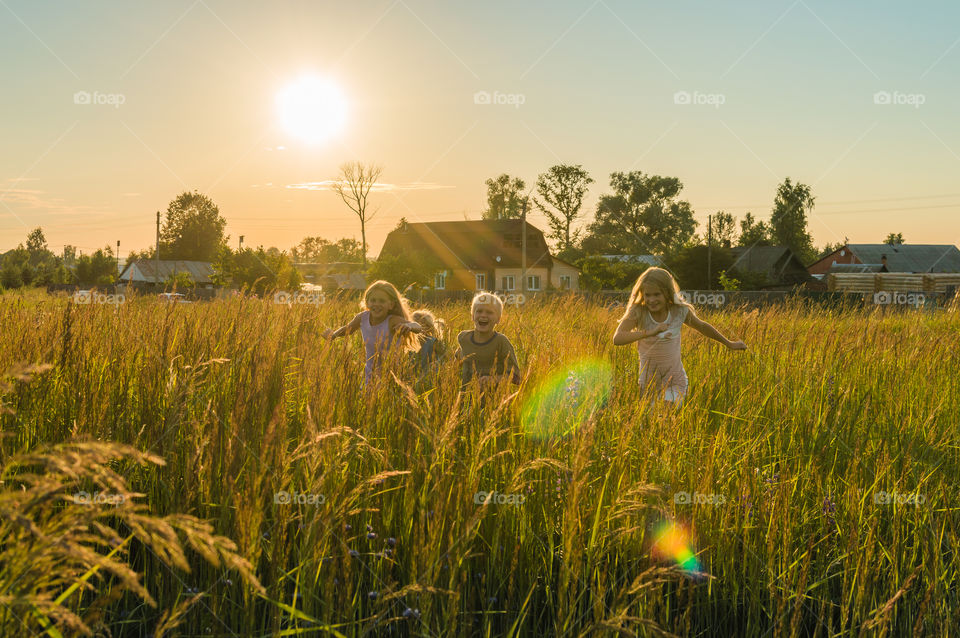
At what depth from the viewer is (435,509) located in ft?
5.93

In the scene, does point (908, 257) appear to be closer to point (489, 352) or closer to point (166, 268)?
point (489, 352)

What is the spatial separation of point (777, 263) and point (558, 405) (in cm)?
6065

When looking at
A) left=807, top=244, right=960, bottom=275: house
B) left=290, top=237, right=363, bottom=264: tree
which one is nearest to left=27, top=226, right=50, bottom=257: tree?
left=290, top=237, right=363, bottom=264: tree

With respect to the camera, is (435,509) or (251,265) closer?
(435,509)

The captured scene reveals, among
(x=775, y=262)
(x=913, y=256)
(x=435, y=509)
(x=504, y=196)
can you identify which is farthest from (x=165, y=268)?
(x=913, y=256)

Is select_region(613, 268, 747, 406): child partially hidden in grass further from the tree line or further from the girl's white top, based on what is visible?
the tree line

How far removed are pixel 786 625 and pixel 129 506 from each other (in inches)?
97.3

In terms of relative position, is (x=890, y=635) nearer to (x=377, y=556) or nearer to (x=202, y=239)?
(x=377, y=556)

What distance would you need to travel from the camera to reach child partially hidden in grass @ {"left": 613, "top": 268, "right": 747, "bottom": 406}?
16.5 ft

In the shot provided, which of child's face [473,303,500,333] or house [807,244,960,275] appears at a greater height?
house [807,244,960,275]

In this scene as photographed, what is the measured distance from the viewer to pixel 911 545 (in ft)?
9.47

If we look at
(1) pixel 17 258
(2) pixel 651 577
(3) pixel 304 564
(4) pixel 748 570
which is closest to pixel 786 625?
(4) pixel 748 570

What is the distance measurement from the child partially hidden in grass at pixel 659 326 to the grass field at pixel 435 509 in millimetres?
1214

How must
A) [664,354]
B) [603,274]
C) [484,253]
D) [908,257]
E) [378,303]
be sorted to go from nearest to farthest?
1. [664,354]
2. [378,303]
3. [603,274]
4. [484,253]
5. [908,257]
